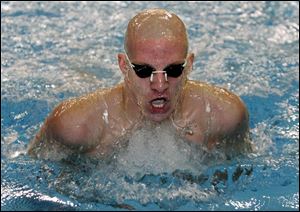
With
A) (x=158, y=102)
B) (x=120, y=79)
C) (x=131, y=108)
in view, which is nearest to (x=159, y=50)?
(x=158, y=102)

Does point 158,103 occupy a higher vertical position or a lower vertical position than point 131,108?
higher

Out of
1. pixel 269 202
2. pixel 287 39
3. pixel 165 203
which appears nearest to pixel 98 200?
pixel 165 203

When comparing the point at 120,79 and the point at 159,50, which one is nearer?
the point at 159,50

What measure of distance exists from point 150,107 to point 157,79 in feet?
0.59

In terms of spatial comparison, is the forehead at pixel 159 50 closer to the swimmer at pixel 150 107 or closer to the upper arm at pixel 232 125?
the swimmer at pixel 150 107

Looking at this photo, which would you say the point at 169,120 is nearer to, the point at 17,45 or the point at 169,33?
the point at 169,33

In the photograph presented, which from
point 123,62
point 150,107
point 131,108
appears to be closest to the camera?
point 150,107

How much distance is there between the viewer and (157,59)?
3.31 metres

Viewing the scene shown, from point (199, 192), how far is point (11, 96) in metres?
2.07

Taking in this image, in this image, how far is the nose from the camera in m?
3.30

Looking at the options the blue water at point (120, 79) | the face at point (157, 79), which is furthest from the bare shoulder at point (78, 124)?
the face at point (157, 79)

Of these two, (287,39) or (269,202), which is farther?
(287,39)

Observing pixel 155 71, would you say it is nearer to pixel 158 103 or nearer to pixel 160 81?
pixel 160 81

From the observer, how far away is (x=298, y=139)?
4.54 meters
